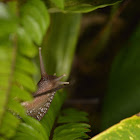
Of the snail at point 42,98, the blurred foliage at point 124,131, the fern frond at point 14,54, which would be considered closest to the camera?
the fern frond at point 14,54

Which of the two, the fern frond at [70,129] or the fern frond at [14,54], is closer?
the fern frond at [14,54]

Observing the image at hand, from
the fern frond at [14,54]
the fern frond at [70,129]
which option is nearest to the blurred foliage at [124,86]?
the fern frond at [70,129]

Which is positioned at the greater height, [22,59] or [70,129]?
[22,59]

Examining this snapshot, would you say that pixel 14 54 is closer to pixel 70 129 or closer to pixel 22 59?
pixel 22 59

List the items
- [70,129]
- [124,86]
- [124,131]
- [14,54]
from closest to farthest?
[14,54], [124,131], [70,129], [124,86]

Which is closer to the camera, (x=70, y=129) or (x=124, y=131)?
(x=124, y=131)

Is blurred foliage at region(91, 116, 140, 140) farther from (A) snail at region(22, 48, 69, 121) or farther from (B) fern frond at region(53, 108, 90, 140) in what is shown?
(A) snail at region(22, 48, 69, 121)

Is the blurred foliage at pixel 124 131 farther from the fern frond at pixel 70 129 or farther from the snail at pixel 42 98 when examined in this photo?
the snail at pixel 42 98

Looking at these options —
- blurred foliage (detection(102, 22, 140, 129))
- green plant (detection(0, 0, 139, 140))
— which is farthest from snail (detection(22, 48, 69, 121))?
blurred foliage (detection(102, 22, 140, 129))

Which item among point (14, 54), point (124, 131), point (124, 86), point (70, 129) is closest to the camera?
point (14, 54)

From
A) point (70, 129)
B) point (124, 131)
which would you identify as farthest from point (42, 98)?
point (124, 131)

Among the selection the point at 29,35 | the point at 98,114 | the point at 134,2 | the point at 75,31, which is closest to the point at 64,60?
the point at 75,31
